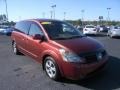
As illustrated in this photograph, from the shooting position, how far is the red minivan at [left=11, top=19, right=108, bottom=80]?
18.8ft

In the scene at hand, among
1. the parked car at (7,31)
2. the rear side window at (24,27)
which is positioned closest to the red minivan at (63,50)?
the rear side window at (24,27)

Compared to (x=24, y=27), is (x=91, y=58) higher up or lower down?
lower down

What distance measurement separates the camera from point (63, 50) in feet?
19.4

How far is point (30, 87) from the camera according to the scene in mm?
5797

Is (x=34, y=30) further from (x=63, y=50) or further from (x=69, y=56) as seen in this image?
(x=69, y=56)

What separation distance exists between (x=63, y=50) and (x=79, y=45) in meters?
0.52

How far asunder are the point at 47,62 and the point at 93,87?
62.8 inches

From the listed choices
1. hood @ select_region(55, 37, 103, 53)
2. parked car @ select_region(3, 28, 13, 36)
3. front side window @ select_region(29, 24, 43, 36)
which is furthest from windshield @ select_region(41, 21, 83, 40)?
parked car @ select_region(3, 28, 13, 36)

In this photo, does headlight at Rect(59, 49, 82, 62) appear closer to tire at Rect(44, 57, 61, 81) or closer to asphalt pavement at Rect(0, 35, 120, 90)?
tire at Rect(44, 57, 61, 81)

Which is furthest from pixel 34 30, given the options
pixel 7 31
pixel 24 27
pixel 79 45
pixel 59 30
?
pixel 7 31

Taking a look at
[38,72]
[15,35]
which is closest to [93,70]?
[38,72]

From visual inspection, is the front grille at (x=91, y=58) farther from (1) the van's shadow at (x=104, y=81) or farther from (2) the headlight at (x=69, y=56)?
(1) the van's shadow at (x=104, y=81)

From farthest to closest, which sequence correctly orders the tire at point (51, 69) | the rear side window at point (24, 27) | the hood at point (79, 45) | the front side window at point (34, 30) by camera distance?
1. the rear side window at point (24, 27)
2. the front side window at point (34, 30)
3. the tire at point (51, 69)
4. the hood at point (79, 45)

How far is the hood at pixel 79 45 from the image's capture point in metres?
5.93
